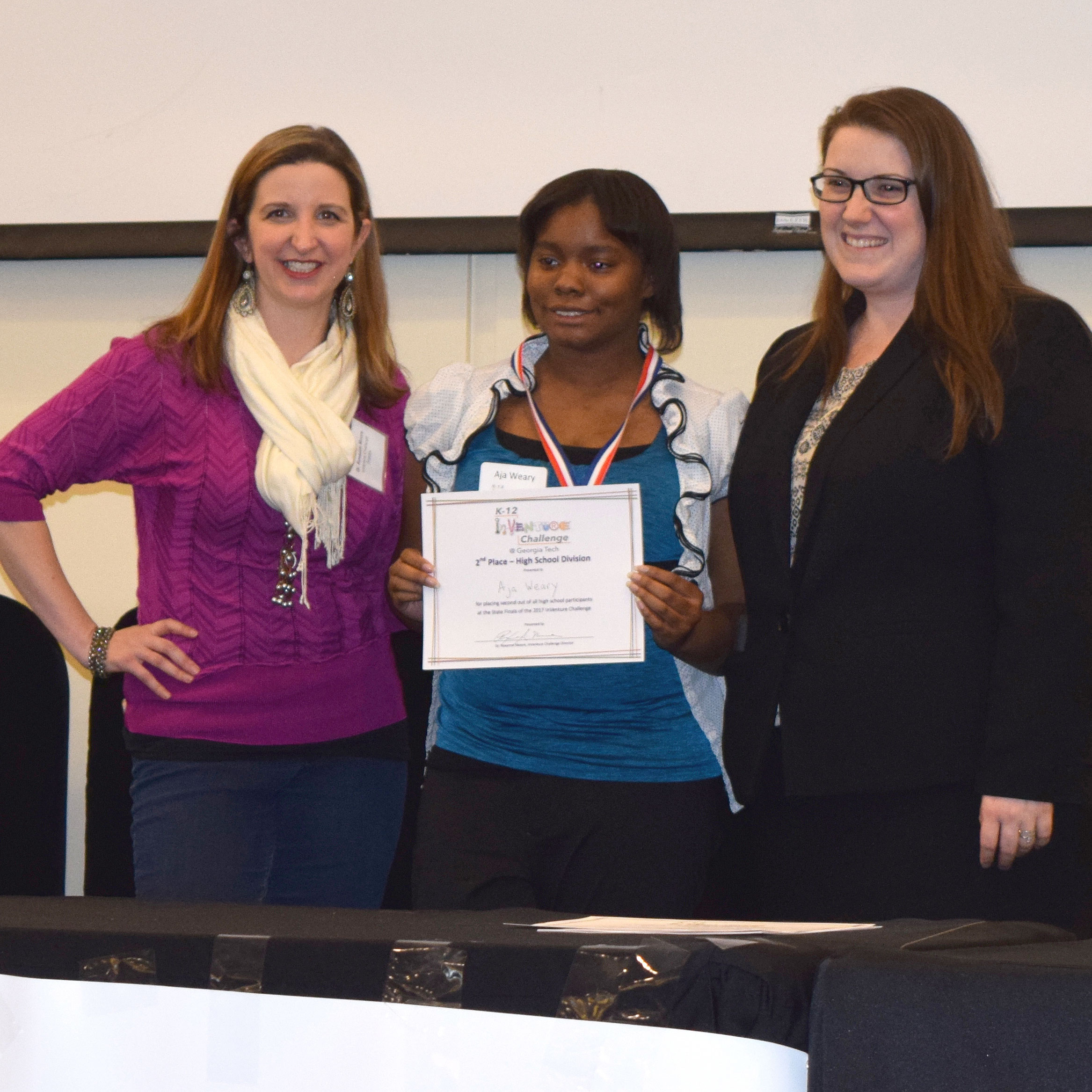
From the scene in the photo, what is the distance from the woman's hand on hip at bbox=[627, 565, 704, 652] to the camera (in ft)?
6.81

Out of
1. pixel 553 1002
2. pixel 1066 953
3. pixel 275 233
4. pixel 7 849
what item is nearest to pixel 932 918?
pixel 1066 953

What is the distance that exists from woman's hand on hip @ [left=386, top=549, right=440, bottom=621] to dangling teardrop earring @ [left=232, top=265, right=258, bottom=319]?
53 centimetres

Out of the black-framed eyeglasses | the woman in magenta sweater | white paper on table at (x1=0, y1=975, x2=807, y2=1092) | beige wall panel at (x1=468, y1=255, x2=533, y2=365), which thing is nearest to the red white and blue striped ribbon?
the woman in magenta sweater

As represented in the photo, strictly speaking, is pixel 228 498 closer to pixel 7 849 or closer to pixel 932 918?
pixel 932 918

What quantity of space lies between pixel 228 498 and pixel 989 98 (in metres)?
1.92

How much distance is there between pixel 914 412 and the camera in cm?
196

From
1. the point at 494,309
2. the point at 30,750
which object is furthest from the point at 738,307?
the point at 30,750

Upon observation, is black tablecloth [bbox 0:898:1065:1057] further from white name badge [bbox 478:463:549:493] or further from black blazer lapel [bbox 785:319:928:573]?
white name badge [bbox 478:463:549:493]

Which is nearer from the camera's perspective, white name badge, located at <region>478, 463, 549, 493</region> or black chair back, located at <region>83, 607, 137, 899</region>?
white name badge, located at <region>478, 463, 549, 493</region>

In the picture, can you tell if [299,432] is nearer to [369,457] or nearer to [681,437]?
[369,457]

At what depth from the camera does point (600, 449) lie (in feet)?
7.35

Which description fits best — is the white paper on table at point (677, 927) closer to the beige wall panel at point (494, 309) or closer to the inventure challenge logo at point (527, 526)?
the inventure challenge logo at point (527, 526)

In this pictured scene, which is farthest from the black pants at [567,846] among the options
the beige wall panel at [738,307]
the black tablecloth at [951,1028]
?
the beige wall panel at [738,307]

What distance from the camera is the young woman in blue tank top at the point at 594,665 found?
6.84ft
